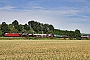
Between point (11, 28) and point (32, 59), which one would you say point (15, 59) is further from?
point (11, 28)

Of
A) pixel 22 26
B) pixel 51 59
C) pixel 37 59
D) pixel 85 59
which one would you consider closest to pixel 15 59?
pixel 37 59

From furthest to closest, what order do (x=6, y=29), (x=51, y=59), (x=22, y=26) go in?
(x=22, y=26), (x=6, y=29), (x=51, y=59)

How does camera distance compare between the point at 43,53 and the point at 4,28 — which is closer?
the point at 43,53

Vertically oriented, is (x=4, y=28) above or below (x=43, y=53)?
above

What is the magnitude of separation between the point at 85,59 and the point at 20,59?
5549 millimetres

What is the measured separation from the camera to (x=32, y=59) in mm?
19359

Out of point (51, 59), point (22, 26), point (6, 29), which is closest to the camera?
point (51, 59)

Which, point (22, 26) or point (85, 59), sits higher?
point (22, 26)

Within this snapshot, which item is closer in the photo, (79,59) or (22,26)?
(79,59)

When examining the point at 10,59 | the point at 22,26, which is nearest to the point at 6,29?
the point at 22,26

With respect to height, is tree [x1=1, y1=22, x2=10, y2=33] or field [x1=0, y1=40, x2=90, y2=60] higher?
tree [x1=1, y1=22, x2=10, y2=33]

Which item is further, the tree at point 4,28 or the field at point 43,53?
the tree at point 4,28

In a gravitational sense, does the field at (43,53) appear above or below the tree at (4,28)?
below

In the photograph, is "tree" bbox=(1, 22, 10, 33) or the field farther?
"tree" bbox=(1, 22, 10, 33)
